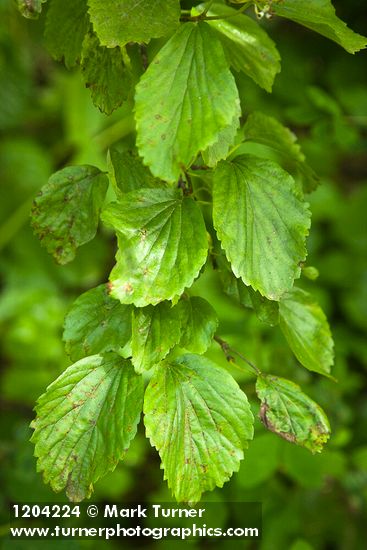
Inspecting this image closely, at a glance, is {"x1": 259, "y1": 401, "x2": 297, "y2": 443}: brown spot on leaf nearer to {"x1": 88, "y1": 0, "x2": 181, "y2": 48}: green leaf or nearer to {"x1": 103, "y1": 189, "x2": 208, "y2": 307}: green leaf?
{"x1": 103, "y1": 189, "x2": 208, "y2": 307}: green leaf

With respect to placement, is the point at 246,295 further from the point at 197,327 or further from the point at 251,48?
the point at 251,48

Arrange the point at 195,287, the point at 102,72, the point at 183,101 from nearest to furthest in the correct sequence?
the point at 183,101 < the point at 102,72 < the point at 195,287

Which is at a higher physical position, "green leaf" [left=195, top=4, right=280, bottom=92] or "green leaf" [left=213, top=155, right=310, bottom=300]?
"green leaf" [left=195, top=4, right=280, bottom=92]

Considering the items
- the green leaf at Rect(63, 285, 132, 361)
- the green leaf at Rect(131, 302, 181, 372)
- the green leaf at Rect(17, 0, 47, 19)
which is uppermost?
the green leaf at Rect(17, 0, 47, 19)

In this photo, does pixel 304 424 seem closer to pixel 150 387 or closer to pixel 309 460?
pixel 150 387

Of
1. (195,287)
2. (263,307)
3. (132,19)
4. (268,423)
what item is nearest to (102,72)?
(132,19)

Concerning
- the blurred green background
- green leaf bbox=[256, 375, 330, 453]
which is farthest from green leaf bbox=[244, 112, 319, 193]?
the blurred green background

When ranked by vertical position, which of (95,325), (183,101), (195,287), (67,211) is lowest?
(195,287)
